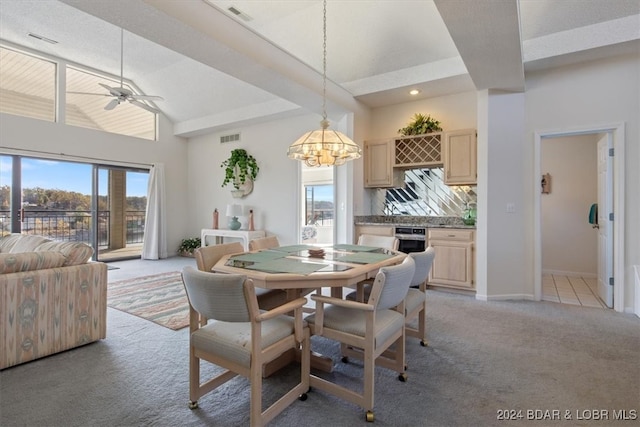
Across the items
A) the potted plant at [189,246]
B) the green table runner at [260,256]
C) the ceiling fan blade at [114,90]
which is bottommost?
the potted plant at [189,246]

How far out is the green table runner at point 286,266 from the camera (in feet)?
6.21

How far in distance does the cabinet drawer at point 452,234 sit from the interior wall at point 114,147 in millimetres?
5732

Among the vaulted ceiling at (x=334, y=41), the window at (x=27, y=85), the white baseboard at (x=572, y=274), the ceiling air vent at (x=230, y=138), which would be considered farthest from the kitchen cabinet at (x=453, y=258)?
the window at (x=27, y=85)

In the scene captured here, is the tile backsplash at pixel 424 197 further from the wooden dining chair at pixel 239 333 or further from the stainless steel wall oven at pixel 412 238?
the wooden dining chair at pixel 239 333

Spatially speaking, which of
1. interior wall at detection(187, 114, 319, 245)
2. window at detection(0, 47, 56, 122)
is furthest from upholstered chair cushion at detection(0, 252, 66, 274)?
window at detection(0, 47, 56, 122)

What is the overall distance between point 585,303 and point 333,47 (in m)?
4.40

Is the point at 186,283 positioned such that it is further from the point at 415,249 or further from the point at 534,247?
the point at 534,247

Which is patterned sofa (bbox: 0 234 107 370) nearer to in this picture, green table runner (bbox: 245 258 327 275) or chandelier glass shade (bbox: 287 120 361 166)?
green table runner (bbox: 245 258 327 275)

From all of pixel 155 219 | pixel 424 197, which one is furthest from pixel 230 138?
pixel 424 197

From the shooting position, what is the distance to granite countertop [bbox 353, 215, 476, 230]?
4223 millimetres

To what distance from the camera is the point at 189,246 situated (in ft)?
23.2

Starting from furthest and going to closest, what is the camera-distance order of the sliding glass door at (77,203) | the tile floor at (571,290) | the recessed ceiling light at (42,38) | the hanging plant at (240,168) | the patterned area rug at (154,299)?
the hanging plant at (240,168) < the sliding glass door at (77,203) < the recessed ceiling light at (42,38) < the tile floor at (571,290) < the patterned area rug at (154,299)

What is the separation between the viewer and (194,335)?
1.70 meters

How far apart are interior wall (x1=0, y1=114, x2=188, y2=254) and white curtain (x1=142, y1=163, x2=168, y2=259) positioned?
0.85ft
